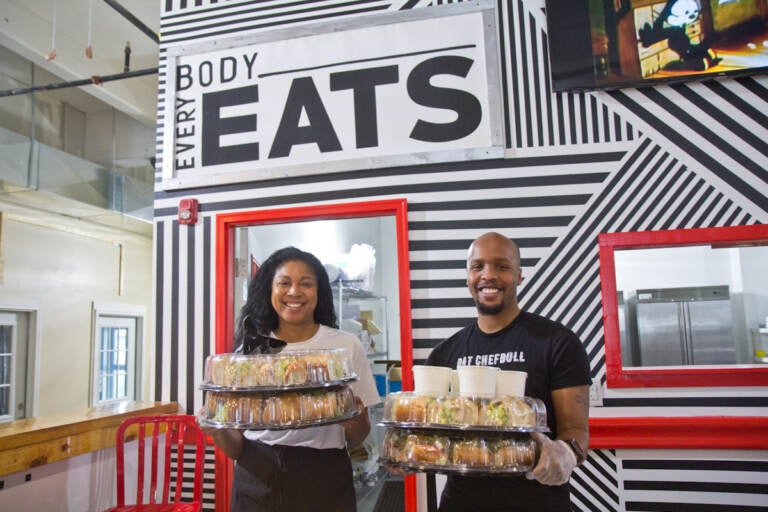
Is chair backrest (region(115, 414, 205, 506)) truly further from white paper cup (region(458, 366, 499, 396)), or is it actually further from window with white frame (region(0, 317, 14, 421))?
window with white frame (region(0, 317, 14, 421))

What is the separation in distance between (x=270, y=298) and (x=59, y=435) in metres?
1.35

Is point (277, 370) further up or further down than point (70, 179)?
further down

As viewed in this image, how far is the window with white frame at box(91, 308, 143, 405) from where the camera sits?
811cm

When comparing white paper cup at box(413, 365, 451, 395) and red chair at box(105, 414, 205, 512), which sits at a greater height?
white paper cup at box(413, 365, 451, 395)

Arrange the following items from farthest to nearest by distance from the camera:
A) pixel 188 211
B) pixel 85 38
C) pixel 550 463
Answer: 1. pixel 85 38
2. pixel 188 211
3. pixel 550 463

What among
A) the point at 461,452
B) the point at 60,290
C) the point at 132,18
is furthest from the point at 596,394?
Answer: the point at 60,290

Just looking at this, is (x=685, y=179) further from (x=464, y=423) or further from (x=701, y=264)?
(x=701, y=264)

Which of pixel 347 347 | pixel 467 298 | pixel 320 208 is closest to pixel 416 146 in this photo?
pixel 320 208

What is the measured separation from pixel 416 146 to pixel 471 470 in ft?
6.96

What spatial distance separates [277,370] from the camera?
184 centimetres

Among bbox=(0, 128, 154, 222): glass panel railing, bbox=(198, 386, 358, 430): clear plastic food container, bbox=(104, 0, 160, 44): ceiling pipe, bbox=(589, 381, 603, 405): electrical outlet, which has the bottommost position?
bbox=(589, 381, 603, 405): electrical outlet

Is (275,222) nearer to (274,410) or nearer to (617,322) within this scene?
(274,410)

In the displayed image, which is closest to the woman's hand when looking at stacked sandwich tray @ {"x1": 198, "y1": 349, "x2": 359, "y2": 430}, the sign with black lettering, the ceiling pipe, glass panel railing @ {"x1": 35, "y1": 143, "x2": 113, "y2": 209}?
stacked sandwich tray @ {"x1": 198, "y1": 349, "x2": 359, "y2": 430}

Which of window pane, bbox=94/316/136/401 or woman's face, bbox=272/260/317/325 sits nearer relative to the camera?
woman's face, bbox=272/260/317/325
